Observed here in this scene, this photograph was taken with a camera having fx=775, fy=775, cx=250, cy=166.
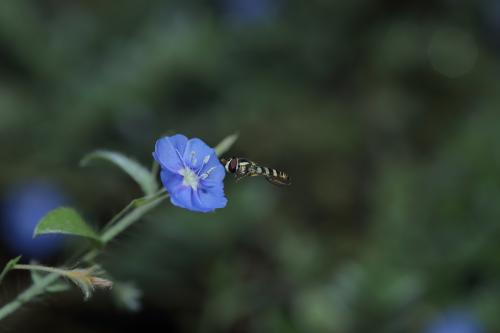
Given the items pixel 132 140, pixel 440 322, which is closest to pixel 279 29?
pixel 132 140

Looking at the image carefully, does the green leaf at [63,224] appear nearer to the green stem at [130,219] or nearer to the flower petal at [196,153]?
the green stem at [130,219]

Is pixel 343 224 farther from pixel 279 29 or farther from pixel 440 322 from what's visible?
pixel 279 29

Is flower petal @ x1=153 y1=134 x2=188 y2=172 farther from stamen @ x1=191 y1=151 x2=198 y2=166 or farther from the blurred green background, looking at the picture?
the blurred green background

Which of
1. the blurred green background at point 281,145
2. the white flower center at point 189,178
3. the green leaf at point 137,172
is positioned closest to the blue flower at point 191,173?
the white flower center at point 189,178

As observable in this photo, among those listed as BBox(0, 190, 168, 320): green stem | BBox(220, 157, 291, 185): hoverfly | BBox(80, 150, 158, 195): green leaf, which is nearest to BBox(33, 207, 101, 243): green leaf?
BBox(0, 190, 168, 320): green stem

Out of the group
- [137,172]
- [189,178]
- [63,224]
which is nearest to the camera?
[63,224]

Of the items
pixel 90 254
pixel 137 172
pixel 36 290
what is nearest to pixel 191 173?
pixel 137 172

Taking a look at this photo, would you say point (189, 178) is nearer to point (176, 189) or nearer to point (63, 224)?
point (176, 189)
